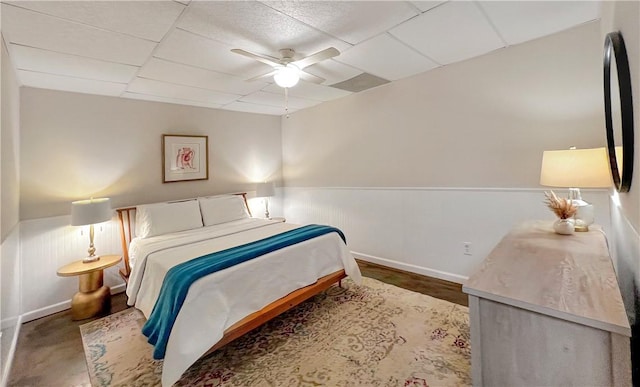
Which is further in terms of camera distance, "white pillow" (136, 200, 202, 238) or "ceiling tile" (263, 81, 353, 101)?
"ceiling tile" (263, 81, 353, 101)

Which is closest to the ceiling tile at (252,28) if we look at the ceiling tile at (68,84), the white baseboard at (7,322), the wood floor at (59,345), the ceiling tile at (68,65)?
the ceiling tile at (68,65)

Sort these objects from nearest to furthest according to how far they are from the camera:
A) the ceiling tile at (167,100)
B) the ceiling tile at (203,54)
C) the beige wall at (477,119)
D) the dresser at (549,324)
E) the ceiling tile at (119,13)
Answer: the dresser at (549,324) → the ceiling tile at (119,13) → the ceiling tile at (203,54) → the beige wall at (477,119) → the ceiling tile at (167,100)

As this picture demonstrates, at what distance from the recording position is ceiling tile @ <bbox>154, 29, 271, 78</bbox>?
83.7 inches

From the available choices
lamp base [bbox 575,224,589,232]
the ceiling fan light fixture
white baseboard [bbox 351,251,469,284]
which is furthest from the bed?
lamp base [bbox 575,224,589,232]

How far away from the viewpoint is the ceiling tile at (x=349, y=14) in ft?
5.75

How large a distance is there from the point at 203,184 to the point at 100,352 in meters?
2.49

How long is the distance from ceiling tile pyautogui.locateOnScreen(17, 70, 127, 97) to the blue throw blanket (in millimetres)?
2342

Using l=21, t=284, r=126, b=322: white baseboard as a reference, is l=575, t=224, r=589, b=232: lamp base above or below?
above

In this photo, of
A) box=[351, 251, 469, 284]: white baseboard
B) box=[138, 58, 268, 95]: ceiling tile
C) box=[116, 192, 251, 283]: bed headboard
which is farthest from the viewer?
box=[116, 192, 251, 283]: bed headboard

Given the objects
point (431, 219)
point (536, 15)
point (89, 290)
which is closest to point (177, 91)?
point (89, 290)

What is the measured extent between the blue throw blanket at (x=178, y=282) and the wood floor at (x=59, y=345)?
57 centimetres

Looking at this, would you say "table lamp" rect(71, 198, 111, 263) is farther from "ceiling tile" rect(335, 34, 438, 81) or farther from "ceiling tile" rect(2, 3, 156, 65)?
"ceiling tile" rect(335, 34, 438, 81)

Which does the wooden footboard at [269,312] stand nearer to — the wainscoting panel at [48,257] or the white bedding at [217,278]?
the white bedding at [217,278]

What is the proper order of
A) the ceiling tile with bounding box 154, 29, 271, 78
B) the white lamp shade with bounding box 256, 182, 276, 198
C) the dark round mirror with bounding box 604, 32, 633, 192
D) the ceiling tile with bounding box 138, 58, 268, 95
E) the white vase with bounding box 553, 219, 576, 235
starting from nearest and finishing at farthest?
the dark round mirror with bounding box 604, 32, 633, 192, the white vase with bounding box 553, 219, 576, 235, the ceiling tile with bounding box 154, 29, 271, 78, the ceiling tile with bounding box 138, 58, 268, 95, the white lamp shade with bounding box 256, 182, 276, 198
